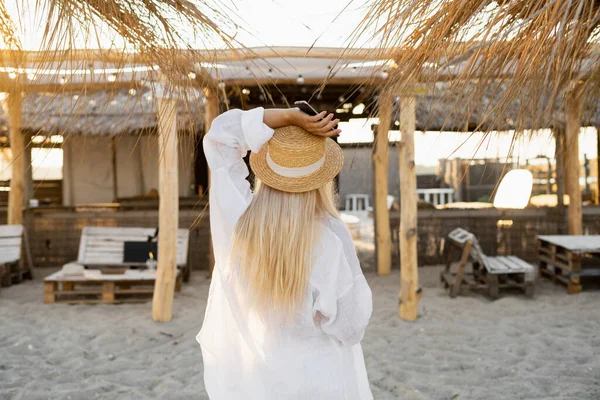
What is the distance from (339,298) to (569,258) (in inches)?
225

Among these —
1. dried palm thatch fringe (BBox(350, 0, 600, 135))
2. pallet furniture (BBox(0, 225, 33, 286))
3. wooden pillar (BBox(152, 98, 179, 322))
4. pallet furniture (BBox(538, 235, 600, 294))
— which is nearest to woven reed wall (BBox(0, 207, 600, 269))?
pallet furniture (BBox(538, 235, 600, 294))

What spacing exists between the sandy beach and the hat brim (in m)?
2.36

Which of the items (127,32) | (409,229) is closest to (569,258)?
(409,229)

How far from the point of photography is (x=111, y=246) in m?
7.40

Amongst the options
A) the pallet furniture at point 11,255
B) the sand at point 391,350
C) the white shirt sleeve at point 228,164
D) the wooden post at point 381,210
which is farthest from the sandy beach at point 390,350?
the white shirt sleeve at point 228,164

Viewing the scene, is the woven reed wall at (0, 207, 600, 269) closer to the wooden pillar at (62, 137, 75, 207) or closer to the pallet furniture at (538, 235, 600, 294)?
the pallet furniture at (538, 235, 600, 294)

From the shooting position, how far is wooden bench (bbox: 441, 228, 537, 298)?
6.26 m

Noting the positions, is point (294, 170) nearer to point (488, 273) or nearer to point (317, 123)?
point (317, 123)

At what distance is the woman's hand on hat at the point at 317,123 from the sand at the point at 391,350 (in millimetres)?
2531

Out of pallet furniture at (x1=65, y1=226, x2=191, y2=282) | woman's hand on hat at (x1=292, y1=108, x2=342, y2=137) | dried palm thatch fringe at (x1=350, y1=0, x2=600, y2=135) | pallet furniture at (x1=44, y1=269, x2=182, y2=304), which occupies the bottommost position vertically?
pallet furniture at (x1=44, y1=269, x2=182, y2=304)

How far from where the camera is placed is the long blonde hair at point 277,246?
1.62 m

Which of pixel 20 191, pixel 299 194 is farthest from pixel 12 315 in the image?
pixel 299 194

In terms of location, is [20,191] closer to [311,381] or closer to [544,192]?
→ [311,381]

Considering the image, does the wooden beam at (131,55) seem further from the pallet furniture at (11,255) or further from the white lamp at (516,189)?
the pallet furniture at (11,255)
